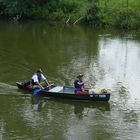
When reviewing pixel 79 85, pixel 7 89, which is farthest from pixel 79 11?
pixel 79 85

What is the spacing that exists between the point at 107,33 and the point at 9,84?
22032 millimetres

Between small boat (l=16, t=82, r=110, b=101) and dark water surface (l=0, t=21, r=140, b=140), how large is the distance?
1.09 ft

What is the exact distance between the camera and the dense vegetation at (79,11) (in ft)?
170

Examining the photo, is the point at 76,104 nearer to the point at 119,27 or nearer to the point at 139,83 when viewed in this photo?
the point at 139,83

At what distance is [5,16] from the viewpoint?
59.2 metres

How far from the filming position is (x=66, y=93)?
85.7 ft

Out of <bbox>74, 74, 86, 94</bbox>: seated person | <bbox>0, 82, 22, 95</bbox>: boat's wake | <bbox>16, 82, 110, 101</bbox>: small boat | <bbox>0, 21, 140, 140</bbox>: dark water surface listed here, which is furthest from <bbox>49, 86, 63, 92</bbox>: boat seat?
<bbox>0, 82, 22, 95</bbox>: boat's wake

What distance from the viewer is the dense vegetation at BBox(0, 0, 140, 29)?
51812 mm

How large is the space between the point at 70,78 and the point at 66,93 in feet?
14.0

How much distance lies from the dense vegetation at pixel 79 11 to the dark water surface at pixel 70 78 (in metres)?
2.21

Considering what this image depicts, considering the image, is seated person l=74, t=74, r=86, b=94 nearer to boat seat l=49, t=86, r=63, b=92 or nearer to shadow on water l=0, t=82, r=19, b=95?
boat seat l=49, t=86, r=63, b=92

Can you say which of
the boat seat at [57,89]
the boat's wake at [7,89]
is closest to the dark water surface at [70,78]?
the boat's wake at [7,89]

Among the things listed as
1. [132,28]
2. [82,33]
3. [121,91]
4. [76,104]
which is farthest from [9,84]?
[132,28]

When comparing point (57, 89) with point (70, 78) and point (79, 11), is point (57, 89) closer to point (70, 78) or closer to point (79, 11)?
point (70, 78)
